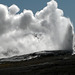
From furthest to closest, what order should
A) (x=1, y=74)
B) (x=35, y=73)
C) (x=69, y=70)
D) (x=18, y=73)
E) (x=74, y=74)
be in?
(x=1, y=74)
(x=18, y=73)
(x=35, y=73)
(x=69, y=70)
(x=74, y=74)

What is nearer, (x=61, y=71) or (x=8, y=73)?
(x=61, y=71)

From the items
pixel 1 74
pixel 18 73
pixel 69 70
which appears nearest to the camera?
pixel 69 70

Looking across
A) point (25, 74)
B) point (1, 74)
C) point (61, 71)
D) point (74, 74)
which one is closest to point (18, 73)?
point (25, 74)

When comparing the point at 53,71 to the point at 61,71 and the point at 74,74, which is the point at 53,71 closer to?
the point at 61,71

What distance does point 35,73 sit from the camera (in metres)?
70.8

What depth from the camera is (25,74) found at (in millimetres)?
73188

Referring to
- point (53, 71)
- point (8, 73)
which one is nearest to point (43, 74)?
point (53, 71)

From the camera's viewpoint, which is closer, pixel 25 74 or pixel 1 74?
pixel 25 74

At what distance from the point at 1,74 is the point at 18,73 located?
926cm

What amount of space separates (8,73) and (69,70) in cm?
2412

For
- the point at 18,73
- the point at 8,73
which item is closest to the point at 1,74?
the point at 8,73

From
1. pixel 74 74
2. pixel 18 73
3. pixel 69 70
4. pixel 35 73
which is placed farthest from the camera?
pixel 18 73

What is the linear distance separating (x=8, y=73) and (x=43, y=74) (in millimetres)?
17915

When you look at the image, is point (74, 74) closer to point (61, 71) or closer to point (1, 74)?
point (61, 71)
